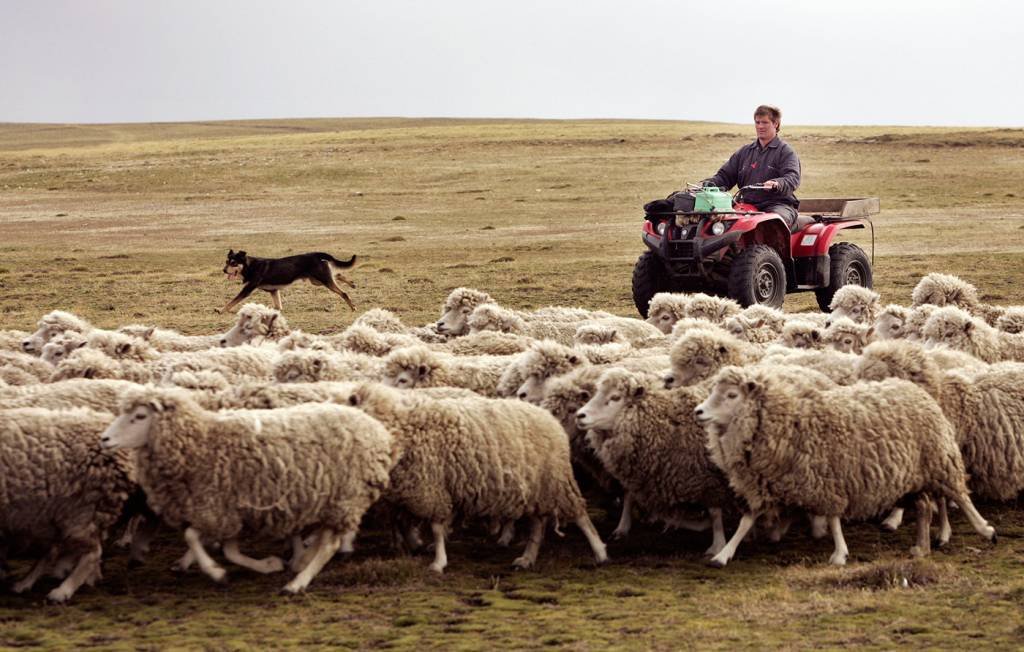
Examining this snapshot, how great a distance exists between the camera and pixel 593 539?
29.1 feet

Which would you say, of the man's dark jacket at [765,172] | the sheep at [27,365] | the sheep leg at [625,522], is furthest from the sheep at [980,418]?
the man's dark jacket at [765,172]

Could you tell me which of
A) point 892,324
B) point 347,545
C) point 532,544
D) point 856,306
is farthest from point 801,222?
point 347,545

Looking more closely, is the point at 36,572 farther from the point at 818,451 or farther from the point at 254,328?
the point at 254,328

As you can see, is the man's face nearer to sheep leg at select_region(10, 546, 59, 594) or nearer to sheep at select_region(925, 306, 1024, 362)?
sheep at select_region(925, 306, 1024, 362)

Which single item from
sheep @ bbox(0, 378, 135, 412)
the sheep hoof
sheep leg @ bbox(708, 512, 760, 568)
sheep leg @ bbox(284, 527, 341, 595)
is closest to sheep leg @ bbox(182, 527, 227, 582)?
sheep leg @ bbox(284, 527, 341, 595)

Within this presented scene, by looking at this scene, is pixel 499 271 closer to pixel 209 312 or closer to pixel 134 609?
pixel 209 312

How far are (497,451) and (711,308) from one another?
21.8 ft

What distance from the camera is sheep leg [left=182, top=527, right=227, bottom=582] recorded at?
813 cm

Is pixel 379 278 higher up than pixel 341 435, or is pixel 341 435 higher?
pixel 341 435

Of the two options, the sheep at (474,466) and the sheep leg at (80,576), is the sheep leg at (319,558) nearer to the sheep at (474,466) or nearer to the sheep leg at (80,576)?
the sheep at (474,466)

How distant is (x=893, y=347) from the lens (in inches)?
381

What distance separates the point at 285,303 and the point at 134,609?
644 inches

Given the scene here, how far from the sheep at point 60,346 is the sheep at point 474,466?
15.8ft

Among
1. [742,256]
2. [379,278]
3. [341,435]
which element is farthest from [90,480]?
[379,278]
